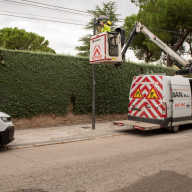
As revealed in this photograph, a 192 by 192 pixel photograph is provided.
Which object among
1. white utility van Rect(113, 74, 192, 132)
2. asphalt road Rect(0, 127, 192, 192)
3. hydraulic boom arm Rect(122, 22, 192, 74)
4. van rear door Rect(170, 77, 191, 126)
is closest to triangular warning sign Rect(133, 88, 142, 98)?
white utility van Rect(113, 74, 192, 132)

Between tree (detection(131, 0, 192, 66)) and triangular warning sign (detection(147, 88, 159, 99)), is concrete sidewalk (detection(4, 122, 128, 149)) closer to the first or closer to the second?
triangular warning sign (detection(147, 88, 159, 99))

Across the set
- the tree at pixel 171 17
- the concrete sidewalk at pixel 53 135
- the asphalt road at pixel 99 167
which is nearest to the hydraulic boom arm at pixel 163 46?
the concrete sidewalk at pixel 53 135

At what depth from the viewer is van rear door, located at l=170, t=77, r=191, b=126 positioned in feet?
30.1

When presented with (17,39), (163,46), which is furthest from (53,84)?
(17,39)

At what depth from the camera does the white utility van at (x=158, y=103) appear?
878 centimetres

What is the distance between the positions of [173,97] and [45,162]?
601 cm

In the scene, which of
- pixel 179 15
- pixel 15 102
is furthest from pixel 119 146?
pixel 179 15

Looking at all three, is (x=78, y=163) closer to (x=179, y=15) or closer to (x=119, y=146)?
(x=119, y=146)

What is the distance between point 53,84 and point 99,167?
20.9 feet

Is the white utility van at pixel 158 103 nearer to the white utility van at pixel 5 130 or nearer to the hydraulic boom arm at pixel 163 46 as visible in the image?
the hydraulic boom arm at pixel 163 46

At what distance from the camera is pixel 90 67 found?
11750 mm

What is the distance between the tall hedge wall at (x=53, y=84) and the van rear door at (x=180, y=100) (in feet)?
13.1

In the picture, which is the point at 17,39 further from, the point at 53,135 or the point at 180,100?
the point at 180,100

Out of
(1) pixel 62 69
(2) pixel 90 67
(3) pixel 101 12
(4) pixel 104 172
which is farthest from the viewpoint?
(3) pixel 101 12
